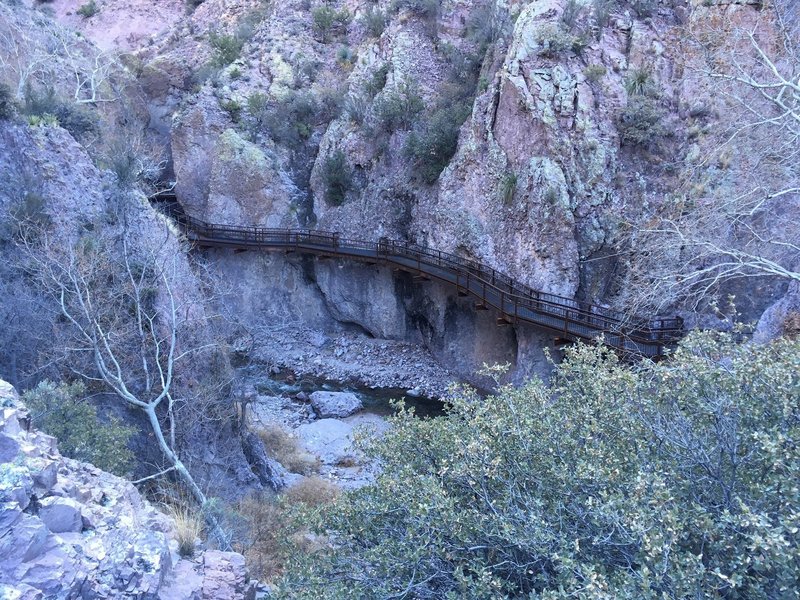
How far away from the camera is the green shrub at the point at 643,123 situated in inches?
715

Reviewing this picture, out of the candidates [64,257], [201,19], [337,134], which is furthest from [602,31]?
[201,19]

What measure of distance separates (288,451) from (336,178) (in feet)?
42.4

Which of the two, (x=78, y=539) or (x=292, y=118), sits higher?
(x=292, y=118)

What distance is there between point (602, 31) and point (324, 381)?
15243mm

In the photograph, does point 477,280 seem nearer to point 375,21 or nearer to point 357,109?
point 357,109

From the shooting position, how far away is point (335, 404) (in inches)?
746

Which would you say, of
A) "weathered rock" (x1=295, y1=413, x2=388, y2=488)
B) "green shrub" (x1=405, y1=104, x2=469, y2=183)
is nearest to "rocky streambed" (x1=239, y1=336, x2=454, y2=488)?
"weathered rock" (x1=295, y1=413, x2=388, y2=488)

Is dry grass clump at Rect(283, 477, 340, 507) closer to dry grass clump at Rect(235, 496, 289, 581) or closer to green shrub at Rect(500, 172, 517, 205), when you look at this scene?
dry grass clump at Rect(235, 496, 289, 581)

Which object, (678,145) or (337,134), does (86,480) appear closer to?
(678,145)

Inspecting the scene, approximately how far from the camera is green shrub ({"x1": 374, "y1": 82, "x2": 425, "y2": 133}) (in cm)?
2367

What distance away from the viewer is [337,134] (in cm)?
2566

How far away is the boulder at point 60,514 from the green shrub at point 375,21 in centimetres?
2684

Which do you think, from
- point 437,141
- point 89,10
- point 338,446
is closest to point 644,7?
point 437,141

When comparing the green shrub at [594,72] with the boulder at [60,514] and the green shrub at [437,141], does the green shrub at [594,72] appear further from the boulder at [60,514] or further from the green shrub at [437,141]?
the boulder at [60,514]
